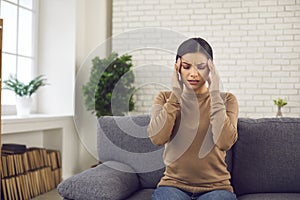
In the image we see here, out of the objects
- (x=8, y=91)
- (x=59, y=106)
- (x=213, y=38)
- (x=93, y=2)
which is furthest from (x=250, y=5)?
(x=8, y=91)

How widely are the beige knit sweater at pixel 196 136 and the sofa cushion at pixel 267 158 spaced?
263 millimetres

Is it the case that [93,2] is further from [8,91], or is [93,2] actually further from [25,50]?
[8,91]

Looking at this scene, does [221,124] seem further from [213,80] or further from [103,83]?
[103,83]

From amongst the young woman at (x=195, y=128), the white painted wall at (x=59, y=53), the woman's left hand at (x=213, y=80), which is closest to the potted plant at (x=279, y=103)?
the white painted wall at (x=59, y=53)

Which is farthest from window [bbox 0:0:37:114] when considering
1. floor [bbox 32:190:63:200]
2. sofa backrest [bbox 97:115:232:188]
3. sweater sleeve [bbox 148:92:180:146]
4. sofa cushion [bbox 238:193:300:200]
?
sofa cushion [bbox 238:193:300:200]

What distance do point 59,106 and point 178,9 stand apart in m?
1.71

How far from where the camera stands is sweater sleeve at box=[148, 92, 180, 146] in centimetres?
206

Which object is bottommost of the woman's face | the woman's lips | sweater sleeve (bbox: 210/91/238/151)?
sweater sleeve (bbox: 210/91/238/151)

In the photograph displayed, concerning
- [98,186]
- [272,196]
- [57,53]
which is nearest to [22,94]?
[57,53]

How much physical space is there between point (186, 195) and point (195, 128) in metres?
0.30

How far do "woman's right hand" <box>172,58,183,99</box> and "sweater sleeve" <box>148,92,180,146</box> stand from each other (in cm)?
2

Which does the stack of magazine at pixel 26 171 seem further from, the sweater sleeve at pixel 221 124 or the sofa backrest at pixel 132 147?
the sweater sleeve at pixel 221 124

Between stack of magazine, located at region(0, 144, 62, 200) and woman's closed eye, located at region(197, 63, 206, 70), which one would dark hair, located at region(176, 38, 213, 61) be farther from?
stack of magazine, located at region(0, 144, 62, 200)

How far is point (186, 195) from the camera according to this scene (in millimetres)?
1961
